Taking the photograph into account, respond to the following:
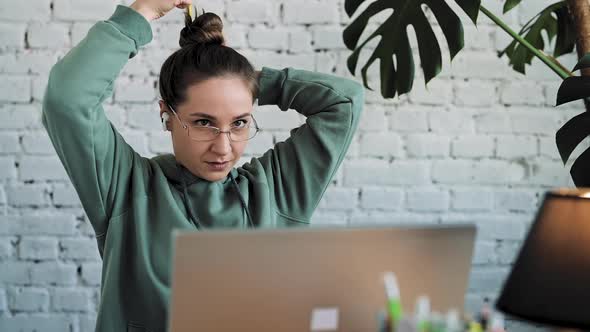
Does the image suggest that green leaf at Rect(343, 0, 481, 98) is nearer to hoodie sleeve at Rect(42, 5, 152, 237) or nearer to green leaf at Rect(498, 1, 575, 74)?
green leaf at Rect(498, 1, 575, 74)

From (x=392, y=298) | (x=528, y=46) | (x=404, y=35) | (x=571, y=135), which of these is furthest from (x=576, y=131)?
(x=392, y=298)

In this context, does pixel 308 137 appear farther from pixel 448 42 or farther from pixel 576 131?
pixel 576 131

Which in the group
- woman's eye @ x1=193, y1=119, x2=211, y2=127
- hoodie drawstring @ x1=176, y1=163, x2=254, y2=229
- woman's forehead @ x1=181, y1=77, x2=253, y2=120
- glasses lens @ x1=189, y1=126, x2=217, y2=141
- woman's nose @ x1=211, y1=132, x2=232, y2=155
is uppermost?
woman's forehead @ x1=181, y1=77, x2=253, y2=120

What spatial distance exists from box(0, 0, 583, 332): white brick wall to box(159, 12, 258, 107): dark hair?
0.77 m

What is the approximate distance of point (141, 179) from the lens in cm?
137

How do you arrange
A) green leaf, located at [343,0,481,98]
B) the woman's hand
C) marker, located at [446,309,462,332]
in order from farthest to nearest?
green leaf, located at [343,0,481,98]
the woman's hand
marker, located at [446,309,462,332]

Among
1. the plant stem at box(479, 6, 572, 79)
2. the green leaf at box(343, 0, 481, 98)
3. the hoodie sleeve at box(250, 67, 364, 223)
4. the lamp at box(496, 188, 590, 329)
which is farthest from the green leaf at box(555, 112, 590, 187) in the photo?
the lamp at box(496, 188, 590, 329)

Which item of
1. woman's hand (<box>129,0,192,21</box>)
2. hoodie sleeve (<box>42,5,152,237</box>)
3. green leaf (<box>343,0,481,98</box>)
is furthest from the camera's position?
green leaf (<box>343,0,481,98</box>)

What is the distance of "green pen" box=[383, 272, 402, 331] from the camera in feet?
2.54

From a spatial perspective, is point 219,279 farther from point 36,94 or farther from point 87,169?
point 36,94

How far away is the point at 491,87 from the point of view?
233 cm

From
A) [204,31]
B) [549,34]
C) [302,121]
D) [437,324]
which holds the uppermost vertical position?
[549,34]

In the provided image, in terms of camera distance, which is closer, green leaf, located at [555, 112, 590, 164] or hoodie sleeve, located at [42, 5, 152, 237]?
hoodie sleeve, located at [42, 5, 152, 237]

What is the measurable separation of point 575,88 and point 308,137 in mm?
546
